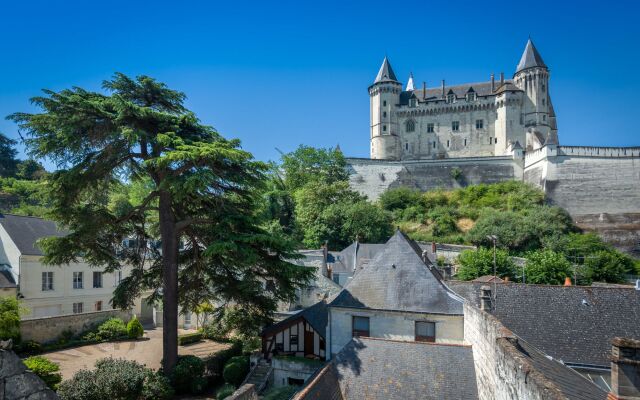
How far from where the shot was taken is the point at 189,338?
64.4 ft

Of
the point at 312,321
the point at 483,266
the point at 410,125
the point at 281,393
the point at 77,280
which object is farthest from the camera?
the point at 410,125

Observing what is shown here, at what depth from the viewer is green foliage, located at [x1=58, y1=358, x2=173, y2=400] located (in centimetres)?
1092

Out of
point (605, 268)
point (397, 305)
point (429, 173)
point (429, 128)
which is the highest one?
point (429, 128)

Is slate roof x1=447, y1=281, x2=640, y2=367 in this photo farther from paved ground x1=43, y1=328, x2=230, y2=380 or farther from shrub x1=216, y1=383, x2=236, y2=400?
paved ground x1=43, y1=328, x2=230, y2=380

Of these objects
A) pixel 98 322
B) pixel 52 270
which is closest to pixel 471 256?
pixel 98 322

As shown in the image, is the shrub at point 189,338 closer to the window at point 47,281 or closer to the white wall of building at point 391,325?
the window at point 47,281

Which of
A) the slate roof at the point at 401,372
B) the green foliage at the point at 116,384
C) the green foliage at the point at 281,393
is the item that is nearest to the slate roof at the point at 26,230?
the green foliage at the point at 116,384

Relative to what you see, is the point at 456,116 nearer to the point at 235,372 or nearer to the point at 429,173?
the point at 429,173

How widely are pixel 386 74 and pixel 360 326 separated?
51.8 m

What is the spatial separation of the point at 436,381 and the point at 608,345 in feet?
22.2

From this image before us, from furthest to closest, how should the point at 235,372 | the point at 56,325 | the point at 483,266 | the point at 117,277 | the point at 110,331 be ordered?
1. the point at 483,266
2. the point at 117,277
3. the point at 110,331
4. the point at 56,325
5. the point at 235,372

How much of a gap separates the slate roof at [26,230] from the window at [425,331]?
17617 millimetres

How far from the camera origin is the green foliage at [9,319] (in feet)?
51.2

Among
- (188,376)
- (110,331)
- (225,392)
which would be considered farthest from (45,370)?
(110,331)
